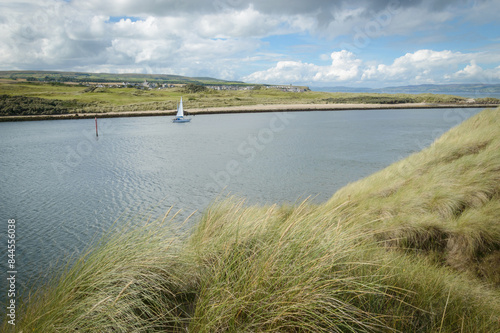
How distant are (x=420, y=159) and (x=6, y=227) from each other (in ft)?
44.3

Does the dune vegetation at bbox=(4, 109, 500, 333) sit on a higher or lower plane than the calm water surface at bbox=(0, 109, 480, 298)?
higher

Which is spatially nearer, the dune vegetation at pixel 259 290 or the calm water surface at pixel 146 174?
the dune vegetation at pixel 259 290

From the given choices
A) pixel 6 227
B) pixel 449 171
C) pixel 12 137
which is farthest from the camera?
pixel 12 137

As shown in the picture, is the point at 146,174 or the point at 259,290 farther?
the point at 146,174

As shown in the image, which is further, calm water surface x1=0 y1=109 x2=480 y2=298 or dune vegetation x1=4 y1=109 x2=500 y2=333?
calm water surface x1=0 y1=109 x2=480 y2=298

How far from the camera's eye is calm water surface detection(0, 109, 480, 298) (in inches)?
390

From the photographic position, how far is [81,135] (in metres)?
33.7

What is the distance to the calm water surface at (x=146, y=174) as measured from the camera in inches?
390

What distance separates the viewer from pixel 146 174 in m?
16.7

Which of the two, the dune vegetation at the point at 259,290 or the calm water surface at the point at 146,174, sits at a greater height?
the dune vegetation at the point at 259,290

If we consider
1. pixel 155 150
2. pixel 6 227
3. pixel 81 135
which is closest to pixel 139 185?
pixel 6 227

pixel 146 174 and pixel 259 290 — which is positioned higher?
pixel 259 290

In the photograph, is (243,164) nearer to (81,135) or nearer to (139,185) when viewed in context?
(139,185)

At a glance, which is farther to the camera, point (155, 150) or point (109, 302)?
point (155, 150)
